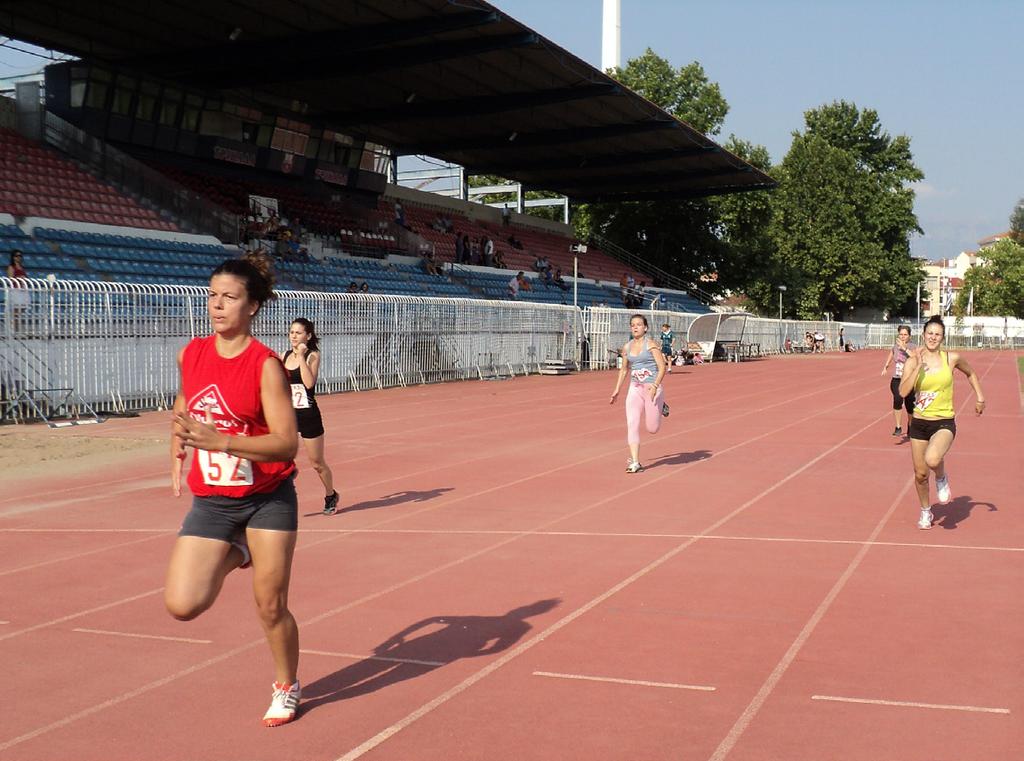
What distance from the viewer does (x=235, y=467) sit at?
4.36 m

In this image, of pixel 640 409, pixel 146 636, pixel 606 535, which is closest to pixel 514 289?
pixel 640 409

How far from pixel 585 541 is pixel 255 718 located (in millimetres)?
4173

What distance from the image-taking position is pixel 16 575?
7.38 metres

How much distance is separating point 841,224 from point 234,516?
8149 centimetres

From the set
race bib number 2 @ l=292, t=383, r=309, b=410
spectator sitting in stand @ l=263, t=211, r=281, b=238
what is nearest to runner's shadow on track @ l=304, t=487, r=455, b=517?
race bib number 2 @ l=292, t=383, r=309, b=410

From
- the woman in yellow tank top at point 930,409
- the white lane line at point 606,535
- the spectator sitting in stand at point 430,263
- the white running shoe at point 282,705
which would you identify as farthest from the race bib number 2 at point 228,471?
the spectator sitting in stand at point 430,263

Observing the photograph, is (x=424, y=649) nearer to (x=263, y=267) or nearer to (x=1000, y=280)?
(x=263, y=267)

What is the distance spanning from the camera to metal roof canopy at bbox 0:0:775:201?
30.8 metres

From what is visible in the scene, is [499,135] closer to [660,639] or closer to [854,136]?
[660,639]

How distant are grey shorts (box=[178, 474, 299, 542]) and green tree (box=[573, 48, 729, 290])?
61491mm

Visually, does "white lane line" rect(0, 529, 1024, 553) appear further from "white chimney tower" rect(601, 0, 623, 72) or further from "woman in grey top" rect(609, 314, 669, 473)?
"white chimney tower" rect(601, 0, 623, 72)

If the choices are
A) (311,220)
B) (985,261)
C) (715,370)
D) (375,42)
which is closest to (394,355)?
(375,42)

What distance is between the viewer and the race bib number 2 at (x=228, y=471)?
4.36 metres

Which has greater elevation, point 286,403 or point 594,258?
point 594,258
